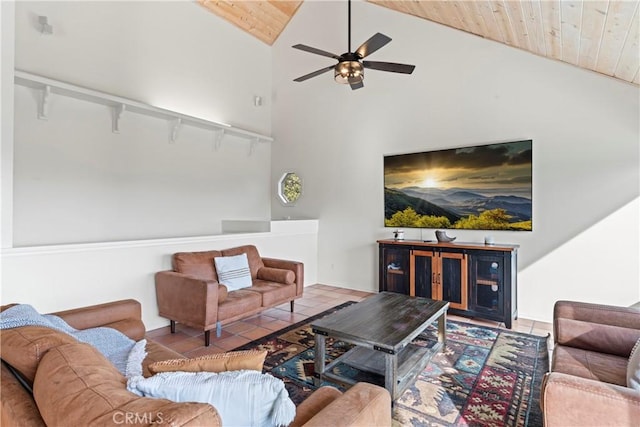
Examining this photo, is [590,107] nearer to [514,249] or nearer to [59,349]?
[514,249]

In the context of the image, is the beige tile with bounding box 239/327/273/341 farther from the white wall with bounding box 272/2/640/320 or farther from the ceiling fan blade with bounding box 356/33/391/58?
the ceiling fan blade with bounding box 356/33/391/58

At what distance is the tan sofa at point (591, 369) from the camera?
1.27m

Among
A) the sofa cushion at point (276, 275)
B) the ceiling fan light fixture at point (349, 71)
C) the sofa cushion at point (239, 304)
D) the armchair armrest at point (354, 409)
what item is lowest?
the sofa cushion at point (239, 304)

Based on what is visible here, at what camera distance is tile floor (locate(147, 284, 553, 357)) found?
3209 millimetres

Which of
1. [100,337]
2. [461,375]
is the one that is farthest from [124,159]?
[461,375]

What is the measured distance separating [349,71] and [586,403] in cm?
283

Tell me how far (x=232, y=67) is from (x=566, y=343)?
615 centimetres

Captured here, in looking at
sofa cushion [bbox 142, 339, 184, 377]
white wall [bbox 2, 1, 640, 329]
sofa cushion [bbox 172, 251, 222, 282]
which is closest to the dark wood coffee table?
sofa cushion [bbox 142, 339, 184, 377]

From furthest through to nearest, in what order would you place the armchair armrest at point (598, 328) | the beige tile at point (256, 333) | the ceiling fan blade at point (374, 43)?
the beige tile at point (256, 333) → the ceiling fan blade at point (374, 43) → the armchair armrest at point (598, 328)

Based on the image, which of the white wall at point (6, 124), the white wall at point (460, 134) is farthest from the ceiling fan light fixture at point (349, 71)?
the white wall at point (6, 124)

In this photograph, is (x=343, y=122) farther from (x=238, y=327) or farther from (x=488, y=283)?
(x=238, y=327)

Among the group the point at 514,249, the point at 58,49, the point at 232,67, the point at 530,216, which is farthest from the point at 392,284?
the point at 58,49

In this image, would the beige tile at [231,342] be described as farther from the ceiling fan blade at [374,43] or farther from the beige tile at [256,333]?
the ceiling fan blade at [374,43]

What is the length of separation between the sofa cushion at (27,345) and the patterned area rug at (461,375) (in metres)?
1.57
